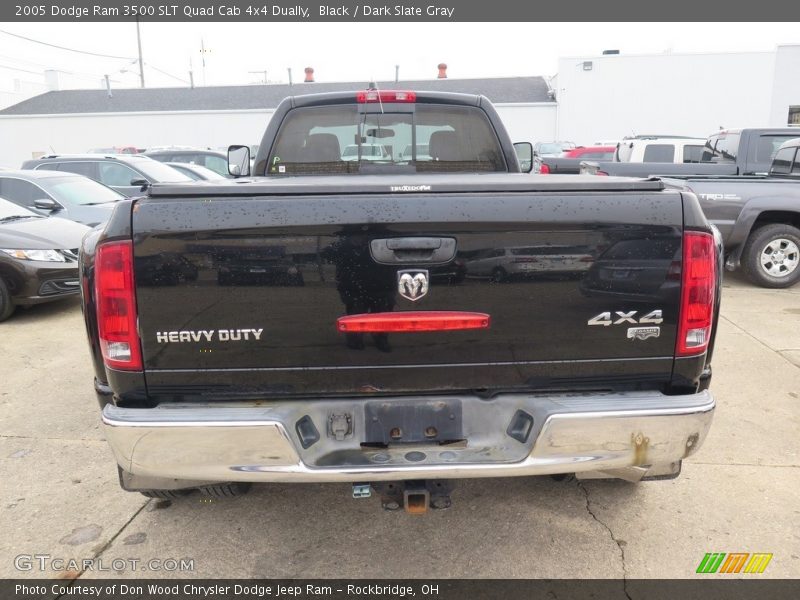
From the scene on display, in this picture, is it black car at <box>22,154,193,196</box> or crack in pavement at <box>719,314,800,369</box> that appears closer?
crack in pavement at <box>719,314,800,369</box>

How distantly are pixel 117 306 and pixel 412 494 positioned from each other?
1.24 meters

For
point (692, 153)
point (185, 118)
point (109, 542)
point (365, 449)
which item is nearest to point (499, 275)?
point (365, 449)

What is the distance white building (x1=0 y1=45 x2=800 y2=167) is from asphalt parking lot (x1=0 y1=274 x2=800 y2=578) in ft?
95.6

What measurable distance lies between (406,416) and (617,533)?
1320 millimetres

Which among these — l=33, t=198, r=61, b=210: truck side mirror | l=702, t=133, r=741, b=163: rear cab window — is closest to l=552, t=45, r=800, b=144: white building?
l=702, t=133, r=741, b=163: rear cab window

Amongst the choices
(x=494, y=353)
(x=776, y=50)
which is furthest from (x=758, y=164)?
(x=776, y=50)

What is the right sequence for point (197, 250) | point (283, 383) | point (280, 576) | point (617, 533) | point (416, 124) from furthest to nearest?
point (416, 124)
point (617, 533)
point (280, 576)
point (283, 383)
point (197, 250)

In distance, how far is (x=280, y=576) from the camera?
2.45 meters

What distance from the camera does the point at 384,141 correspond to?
13.2 ft

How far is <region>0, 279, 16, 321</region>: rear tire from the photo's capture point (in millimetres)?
6188

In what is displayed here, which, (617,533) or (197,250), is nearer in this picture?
(197,250)

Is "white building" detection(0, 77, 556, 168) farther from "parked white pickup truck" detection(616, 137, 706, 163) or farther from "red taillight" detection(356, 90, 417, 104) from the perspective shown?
"red taillight" detection(356, 90, 417, 104)

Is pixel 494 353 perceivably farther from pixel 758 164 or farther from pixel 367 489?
Answer: pixel 758 164

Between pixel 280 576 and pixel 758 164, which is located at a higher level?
pixel 758 164
